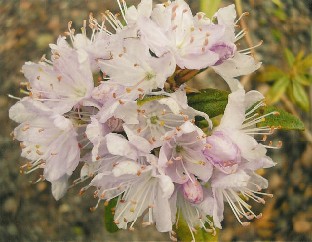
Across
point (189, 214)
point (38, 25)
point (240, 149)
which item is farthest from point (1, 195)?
point (240, 149)

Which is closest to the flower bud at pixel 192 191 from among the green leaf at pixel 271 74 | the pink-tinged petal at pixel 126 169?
the pink-tinged petal at pixel 126 169

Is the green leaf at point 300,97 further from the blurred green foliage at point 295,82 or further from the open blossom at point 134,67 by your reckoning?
the open blossom at point 134,67

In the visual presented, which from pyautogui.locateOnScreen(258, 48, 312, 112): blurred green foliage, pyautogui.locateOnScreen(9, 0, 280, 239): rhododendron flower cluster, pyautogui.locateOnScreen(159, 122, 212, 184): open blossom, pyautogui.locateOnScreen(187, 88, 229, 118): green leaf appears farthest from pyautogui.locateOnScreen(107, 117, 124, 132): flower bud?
pyautogui.locateOnScreen(258, 48, 312, 112): blurred green foliage

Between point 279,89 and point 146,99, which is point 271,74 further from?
point 146,99

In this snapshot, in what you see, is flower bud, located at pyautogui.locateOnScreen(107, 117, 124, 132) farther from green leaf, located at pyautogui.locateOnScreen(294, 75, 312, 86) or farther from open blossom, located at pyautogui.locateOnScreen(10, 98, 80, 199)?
green leaf, located at pyautogui.locateOnScreen(294, 75, 312, 86)

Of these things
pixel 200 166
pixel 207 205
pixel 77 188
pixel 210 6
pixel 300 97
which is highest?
pixel 210 6

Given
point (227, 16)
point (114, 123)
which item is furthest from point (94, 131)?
point (227, 16)

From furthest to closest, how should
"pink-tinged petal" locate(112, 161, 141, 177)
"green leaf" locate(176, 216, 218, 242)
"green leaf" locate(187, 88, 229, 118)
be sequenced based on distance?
"green leaf" locate(176, 216, 218, 242) < "green leaf" locate(187, 88, 229, 118) < "pink-tinged petal" locate(112, 161, 141, 177)

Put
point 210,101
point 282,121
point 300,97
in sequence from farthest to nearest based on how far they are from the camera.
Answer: point 300,97 → point 282,121 → point 210,101
